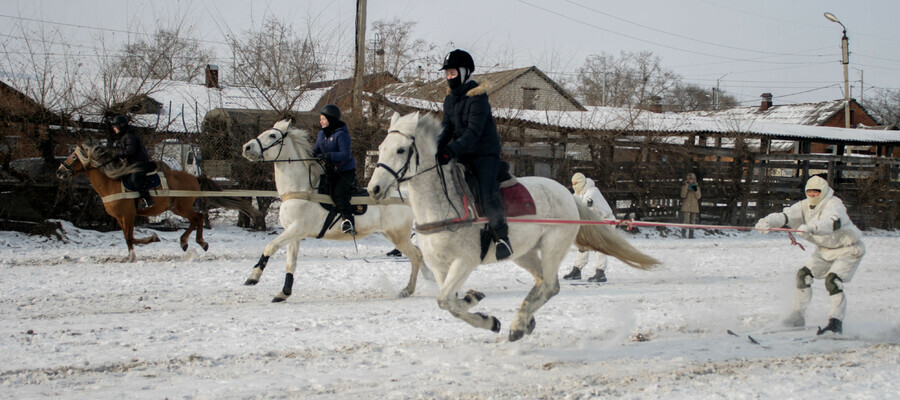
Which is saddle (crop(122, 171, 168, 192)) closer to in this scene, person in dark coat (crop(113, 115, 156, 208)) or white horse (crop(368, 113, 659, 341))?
person in dark coat (crop(113, 115, 156, 208))

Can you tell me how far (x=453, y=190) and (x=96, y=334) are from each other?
359cm

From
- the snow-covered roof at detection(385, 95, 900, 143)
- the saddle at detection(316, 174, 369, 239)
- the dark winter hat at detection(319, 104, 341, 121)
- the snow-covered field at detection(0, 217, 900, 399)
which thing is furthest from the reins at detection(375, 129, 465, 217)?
the snow-covered roof at detection(385, 95, 900, 143)

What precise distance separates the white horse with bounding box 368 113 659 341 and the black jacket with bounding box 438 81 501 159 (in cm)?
14

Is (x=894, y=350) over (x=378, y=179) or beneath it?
beneath

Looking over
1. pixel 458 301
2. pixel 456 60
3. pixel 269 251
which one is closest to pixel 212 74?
pixel 269 251

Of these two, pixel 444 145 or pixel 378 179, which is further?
pixel 444 145

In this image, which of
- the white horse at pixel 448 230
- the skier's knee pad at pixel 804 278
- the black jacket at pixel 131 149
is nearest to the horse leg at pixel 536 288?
the white horse at pixel 448 230

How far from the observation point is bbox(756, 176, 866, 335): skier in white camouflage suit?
6.64 meters

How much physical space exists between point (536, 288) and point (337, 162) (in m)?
3.52

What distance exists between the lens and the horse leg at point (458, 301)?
17.6 ft

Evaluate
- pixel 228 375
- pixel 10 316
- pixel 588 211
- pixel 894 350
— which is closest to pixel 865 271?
pixel 894 350

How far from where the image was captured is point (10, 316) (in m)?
6.81

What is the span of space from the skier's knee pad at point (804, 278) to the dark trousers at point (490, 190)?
3.57 metres

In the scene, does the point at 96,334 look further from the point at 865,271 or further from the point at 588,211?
the point at 865,271
